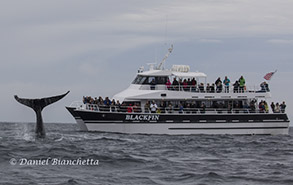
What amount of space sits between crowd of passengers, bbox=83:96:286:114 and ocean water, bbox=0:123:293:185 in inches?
389

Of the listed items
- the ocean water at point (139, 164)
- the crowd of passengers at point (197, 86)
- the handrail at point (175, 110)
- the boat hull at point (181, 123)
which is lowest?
the ocean water at point (139, 164)

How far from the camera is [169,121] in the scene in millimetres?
41281

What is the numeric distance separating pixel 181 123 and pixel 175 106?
7.00 ft

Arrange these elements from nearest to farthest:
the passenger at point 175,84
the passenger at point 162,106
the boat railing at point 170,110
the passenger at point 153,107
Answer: the boat railing at point 170,110 < the passenger at point 153,107 < the passenger at point 162,106 < the passenger at point 175,84

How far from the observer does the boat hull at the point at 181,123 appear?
132 feet

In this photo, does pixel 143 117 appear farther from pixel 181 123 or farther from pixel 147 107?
pixel 181 123

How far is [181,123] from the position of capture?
4144 cm

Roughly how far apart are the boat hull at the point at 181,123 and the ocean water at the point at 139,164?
8852 millimetres

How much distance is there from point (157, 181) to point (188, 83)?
25423mm

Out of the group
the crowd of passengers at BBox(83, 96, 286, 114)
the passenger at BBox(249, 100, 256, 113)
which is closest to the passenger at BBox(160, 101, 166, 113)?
the crowd of passengers at BBox(83, 96, 286, 114)

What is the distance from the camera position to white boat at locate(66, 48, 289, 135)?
4034 centimetres

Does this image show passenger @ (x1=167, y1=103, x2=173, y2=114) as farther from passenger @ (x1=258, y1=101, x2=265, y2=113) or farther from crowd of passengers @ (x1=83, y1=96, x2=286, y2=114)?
passenger @ (x1=258, y1=101, x2=265, y2=113)

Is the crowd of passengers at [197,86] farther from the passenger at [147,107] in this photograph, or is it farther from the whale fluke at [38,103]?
the whale fluke at [38,103]

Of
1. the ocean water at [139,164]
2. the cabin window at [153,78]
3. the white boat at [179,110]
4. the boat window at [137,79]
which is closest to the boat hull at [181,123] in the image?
the white boat at [179,110]
